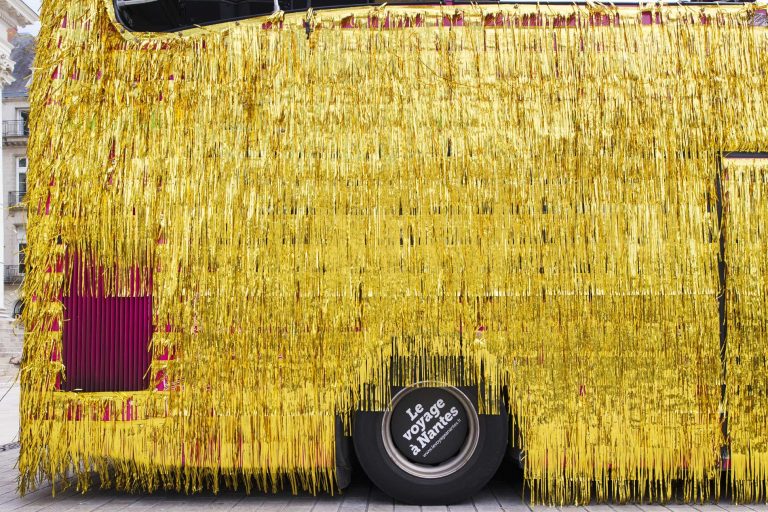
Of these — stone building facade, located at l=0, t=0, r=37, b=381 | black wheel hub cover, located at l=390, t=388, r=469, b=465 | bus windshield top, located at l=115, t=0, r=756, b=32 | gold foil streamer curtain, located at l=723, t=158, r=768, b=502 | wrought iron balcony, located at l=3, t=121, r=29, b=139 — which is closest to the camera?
gold foil streamer curtain, located at l=723, t=158, r=768, b=502

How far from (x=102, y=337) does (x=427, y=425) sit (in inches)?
82.8

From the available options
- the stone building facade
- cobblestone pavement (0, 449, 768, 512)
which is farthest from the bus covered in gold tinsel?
the stone building facade

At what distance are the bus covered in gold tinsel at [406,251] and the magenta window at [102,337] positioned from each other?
0.5 inches

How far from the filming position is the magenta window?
4191 millimetres

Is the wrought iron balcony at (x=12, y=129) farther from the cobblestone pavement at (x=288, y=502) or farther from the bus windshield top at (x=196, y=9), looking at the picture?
the cobblestone pavement at (x=288, y=502)

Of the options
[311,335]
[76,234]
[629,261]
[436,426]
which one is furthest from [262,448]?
[629,261]

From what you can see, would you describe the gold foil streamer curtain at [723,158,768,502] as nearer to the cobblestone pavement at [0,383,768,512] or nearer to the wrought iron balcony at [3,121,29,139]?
the cobblestone pavement at [0,383,768,512]

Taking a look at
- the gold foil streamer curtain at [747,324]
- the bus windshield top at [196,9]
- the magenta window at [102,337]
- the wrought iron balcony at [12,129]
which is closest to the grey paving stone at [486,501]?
the gold foil streamer curtain at [747,324]

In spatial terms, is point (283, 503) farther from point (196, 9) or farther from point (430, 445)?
point (196, 9)

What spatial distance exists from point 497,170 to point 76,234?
2665 mm

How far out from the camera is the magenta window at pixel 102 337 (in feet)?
13.8

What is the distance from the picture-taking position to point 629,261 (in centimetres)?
418

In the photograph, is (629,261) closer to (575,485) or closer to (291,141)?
(575,485)

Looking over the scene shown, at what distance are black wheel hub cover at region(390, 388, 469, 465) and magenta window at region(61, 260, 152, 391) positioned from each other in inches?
63.4
